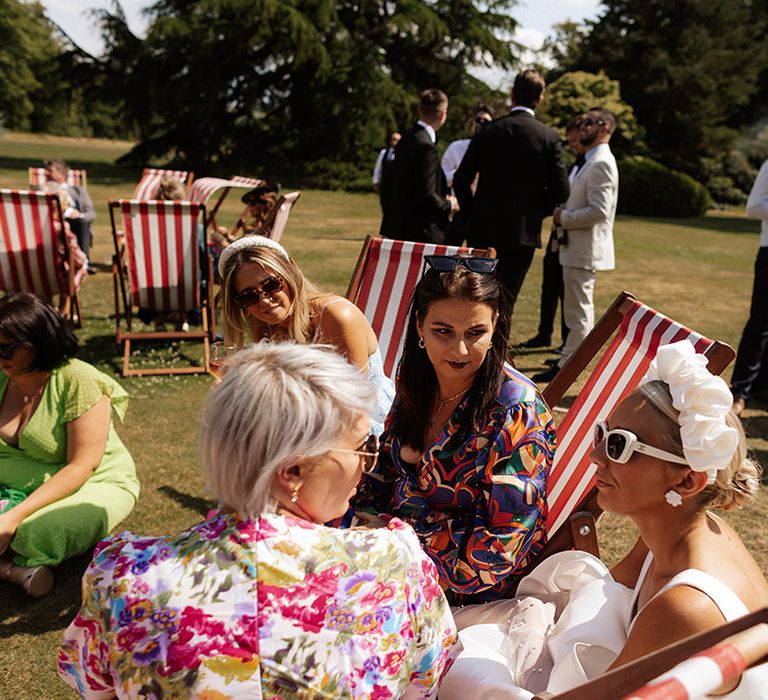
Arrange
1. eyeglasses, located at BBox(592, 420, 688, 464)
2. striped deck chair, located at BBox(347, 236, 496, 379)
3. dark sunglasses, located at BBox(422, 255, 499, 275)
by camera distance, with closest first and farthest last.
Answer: eyeglasses, located at BBox(592, 420, 688, 464) → dark sunglasses, located at BBox(422, 255, 499, 275) → striped deck chair, located at BBox(347, 236, 496, 379)

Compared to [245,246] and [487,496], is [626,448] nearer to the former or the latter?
[487,496]

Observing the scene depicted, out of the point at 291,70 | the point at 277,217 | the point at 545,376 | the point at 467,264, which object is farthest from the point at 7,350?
the point at 291,70

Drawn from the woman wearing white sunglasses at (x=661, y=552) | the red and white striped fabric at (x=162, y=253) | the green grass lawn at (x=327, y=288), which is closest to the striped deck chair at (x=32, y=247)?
the green grass lawn at (x=327, y=288)

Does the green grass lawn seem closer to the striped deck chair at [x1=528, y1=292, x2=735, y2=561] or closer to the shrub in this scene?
the striped deck chair at [x1=528, y1=292, x2=735, y2=561]

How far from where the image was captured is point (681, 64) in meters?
29.9

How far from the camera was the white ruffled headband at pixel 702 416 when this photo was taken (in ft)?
4.76

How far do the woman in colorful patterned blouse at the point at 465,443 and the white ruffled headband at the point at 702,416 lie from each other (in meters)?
0.60

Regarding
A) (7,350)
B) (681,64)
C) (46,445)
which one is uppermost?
(681,64)

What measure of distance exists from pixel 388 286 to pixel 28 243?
139 inches

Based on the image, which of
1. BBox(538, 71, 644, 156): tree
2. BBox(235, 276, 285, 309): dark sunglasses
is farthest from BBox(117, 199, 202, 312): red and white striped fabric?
BBox(538, 71, 644, 156): tree

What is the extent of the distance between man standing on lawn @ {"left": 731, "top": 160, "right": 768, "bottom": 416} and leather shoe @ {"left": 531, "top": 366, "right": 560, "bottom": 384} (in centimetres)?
124

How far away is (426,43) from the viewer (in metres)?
24.4

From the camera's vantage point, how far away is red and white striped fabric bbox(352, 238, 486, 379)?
4.10 m

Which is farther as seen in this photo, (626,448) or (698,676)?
(626,448)
